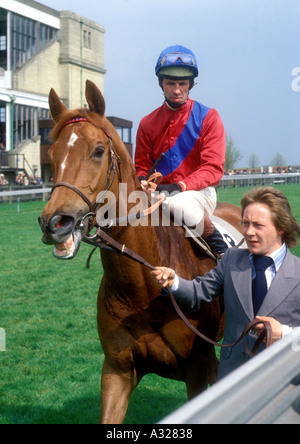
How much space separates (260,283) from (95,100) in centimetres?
128

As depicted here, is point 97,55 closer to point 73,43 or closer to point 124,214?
point 73,43

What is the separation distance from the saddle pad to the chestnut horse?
57 centimetres

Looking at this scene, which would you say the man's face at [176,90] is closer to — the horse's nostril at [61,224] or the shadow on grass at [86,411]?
the horse's nostril at [61,224]

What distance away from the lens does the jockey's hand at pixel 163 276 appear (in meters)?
2.70

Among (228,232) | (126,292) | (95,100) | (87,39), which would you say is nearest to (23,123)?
(87,39)

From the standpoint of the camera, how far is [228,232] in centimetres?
392

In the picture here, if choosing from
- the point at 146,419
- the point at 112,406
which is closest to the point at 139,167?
the point at 112,406

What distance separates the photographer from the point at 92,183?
104 inches

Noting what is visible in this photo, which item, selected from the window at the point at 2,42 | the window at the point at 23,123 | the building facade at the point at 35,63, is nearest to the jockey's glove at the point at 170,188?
the building facade at the point at 35,63

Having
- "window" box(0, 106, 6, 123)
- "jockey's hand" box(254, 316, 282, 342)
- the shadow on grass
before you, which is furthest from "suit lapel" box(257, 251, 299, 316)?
"window" box(0, 106, 6, 123)

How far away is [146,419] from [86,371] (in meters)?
1.14

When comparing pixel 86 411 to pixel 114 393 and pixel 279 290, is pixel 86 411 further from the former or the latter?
pixel 279 290

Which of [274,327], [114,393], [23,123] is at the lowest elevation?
[114,393]

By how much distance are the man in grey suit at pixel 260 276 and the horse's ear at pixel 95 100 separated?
2.95 ft
